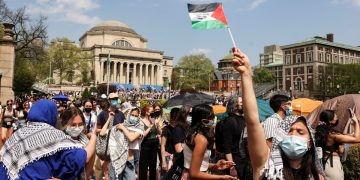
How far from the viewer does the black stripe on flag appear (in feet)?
14.6

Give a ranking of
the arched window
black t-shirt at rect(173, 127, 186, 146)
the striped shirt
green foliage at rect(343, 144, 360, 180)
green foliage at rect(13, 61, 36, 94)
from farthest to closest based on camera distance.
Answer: the arched window < green foliage at rect(13, 61, 36, 94) < green foliage at rect(343, 144, 360, 180) < black t-shirt at rect(173, 127, 186, 146) < the striped shirt

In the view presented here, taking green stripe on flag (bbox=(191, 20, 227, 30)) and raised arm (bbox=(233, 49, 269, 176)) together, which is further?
A: green stripe on flag (bbox=(191, 20, 227, 30))

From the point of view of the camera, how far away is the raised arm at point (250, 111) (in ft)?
8.56

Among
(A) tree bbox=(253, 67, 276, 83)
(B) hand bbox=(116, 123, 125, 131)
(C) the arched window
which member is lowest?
(B) hand bbox=(116, 123, 125, 131)

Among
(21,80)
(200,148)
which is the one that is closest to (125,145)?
(200,148)

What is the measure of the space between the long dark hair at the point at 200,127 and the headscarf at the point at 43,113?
5.11ft

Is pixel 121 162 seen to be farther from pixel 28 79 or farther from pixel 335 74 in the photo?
pixel 335 74

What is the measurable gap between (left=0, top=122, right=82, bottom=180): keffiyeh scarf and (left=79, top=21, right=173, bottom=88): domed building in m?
91.4

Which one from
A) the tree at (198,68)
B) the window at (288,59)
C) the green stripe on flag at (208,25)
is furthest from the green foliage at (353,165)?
the window at (288,59)

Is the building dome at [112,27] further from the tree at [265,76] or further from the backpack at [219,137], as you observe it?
the backpack at [219,137]

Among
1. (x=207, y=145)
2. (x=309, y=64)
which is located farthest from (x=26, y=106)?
(x=309, y=64)

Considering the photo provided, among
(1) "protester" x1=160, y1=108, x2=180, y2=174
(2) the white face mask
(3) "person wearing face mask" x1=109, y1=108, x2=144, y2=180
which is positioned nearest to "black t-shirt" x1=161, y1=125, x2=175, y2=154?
(1) "protester" x1=160, y1=108, x2=180, y2=174

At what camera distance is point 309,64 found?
84188mm

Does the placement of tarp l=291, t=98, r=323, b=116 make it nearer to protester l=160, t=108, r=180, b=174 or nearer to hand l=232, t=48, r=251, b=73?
protester l=160, t=108, r=180, b=174
